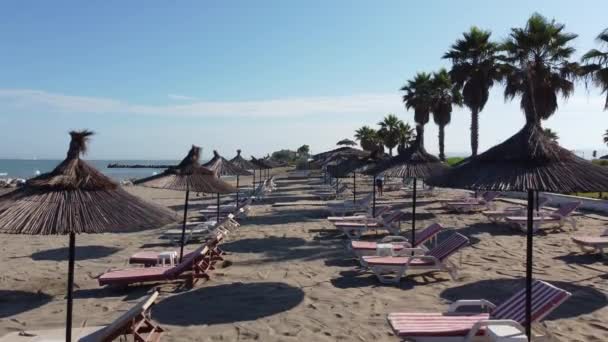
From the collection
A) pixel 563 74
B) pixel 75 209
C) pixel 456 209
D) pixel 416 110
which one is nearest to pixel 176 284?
pixel 75 209

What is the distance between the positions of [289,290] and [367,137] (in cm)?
4879

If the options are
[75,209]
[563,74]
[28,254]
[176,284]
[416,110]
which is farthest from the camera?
[416,110]

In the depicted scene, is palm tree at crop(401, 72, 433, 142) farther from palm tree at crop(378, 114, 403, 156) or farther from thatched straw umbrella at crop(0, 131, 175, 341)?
thatched straw umbrella at crop(0, 131, 175, 341)

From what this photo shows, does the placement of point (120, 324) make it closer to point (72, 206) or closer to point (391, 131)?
point (72, 206)

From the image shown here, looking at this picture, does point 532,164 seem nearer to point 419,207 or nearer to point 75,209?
point 75,209

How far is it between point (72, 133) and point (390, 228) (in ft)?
27.7

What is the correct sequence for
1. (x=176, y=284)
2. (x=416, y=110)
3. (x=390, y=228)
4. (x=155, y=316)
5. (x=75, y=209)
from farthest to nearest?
1. (x=416, y=110)
2. (x=390, y=228)
3. (x=176, y=284)
4. (x=155, y=316)
5. (x=75, y=209)

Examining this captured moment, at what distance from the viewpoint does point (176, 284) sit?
768 centimetres

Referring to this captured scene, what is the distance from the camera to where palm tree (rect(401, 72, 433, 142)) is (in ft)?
104

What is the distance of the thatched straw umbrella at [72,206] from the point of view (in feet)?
14.4

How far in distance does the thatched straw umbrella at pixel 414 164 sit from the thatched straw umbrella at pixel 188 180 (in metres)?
3.53

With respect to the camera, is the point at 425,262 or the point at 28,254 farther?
the point at 28,254

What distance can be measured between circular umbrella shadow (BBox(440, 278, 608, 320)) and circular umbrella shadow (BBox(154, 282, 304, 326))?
7.59ft

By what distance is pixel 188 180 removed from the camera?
29.0ft
